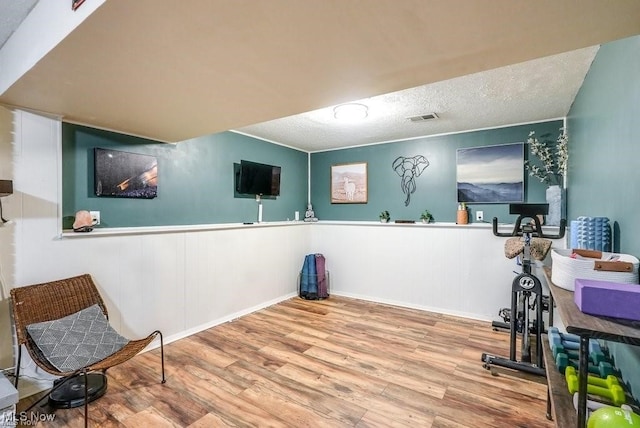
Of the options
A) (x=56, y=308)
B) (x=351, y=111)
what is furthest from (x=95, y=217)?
(x=351, y=111)

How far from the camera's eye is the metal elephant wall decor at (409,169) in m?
4.18

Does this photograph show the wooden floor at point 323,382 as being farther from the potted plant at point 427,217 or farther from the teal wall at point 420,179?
the teal wall at point 420,179

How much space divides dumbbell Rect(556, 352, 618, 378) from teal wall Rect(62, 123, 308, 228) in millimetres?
3374

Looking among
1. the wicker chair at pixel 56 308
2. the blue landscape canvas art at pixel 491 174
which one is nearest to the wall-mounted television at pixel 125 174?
the wicker chair at pixel 56 308

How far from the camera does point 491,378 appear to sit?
2344 millimetres

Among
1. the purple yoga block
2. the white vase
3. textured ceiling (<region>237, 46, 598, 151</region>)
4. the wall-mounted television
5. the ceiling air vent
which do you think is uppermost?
textured ceiling (<region>237, 46, 598, 151</region>)

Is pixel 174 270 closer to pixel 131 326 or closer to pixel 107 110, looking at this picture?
pixel 131 326

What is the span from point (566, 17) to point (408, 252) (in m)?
3.26

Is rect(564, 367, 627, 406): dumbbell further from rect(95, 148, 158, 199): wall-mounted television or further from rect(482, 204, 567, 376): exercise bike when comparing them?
rect(95, 148, 158, 199): wall-mounted television

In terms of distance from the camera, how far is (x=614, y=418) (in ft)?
3.19

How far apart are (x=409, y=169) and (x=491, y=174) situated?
1048 mm

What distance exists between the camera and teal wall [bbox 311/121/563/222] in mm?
3598

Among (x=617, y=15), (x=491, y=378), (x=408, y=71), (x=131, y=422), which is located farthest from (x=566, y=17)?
(x=131, y=422)

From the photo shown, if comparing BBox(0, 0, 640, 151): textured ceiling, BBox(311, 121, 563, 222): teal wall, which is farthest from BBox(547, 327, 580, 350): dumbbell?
BBox(311, 121, 563, 222): teal wall
